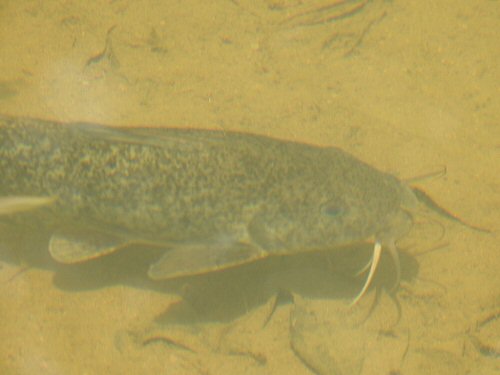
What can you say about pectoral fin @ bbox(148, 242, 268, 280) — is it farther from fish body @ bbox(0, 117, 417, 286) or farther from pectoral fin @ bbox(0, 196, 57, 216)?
pectoral fin @ bbox(0, 196, 57, 216)

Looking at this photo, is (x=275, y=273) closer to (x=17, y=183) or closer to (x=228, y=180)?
(x=228, y=180)

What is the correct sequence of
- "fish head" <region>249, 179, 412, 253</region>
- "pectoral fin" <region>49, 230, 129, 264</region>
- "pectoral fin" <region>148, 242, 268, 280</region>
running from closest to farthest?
"pectoral fin" <region>148, 242, 268, 280</region>
"fish head" <region>249, 179, 412, 253</region>
"pectoral fin" <region>49, 230, 129, 264</region>

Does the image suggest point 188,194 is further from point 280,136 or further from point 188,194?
point 280,136

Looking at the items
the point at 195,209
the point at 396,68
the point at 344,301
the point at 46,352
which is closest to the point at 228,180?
the point at 195,209

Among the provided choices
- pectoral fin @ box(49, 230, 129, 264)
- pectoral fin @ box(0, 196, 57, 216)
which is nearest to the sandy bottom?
pectoral fin @ box(49, 230, 129, 264)

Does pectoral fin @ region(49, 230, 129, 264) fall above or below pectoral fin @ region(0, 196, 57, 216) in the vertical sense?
below

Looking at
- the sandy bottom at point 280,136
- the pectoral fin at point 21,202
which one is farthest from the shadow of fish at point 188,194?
the sandy bottom at point 280,136

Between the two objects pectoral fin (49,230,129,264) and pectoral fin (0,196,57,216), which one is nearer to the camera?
pectoral fin (0,196,57,216)
